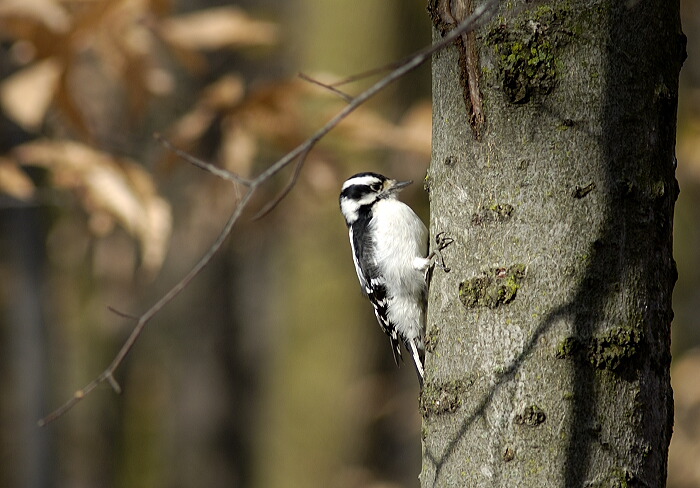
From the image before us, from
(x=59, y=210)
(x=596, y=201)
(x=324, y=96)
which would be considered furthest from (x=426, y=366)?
(x=59, y=210)

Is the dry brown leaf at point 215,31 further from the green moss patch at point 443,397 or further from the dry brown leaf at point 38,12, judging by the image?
the green moss patch at point 443,397

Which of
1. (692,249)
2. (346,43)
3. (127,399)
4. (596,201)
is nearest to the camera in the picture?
(596,201)

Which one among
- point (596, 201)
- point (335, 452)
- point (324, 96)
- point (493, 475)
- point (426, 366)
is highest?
point (324, 96)

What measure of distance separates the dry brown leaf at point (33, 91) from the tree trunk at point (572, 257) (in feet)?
7.11

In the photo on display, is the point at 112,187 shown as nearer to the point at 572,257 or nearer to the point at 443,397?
the point at 443,397

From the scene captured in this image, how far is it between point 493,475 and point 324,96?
2408 millimetres

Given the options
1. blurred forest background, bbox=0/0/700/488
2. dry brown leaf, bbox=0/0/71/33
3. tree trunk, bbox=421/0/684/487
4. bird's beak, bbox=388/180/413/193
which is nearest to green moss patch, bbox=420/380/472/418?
tree trunk, bbox=421/0/684/487

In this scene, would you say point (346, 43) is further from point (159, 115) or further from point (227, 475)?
point (227, 475)

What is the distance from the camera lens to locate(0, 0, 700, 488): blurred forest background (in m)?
3.60

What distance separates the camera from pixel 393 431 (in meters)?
6.22

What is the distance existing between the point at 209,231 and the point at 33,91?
372 centimetres

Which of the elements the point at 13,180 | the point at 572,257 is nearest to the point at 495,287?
the point at 572,257

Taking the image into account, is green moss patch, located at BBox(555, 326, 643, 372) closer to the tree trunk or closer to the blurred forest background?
the tree trunk

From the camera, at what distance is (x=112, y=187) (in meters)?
3.50
